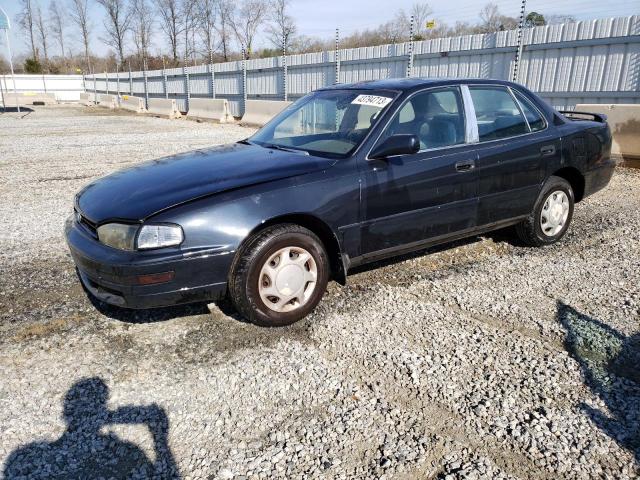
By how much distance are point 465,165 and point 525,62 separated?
8702mm

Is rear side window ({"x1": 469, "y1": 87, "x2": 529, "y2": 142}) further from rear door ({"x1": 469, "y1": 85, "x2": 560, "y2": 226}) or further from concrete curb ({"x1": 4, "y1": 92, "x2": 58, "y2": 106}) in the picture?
concrete curb ({"x1": 4, "y1": 92, "x2": 58, "y2": 106})

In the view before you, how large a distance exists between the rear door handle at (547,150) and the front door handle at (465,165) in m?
0.97

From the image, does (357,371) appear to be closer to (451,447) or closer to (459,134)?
(451,447)

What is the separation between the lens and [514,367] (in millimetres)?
2906

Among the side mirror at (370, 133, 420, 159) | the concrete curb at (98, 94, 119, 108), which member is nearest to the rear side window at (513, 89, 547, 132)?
the side mirror at (370, 133, 420, 159)

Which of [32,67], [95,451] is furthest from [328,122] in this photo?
[32,67]

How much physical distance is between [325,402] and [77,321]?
193 centimetres

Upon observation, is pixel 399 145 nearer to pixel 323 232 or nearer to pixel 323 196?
pixel 323 196

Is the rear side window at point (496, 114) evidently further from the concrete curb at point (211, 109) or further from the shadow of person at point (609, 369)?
the concrete curb at point (211, 109)

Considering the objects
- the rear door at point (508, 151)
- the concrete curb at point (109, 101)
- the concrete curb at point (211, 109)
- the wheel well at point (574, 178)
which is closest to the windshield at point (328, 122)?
the rear door at point (508, 151)

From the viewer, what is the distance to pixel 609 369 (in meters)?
2.88

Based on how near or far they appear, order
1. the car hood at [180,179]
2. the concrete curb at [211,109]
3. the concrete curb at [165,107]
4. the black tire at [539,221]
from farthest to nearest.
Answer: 1. the concrete curb at [165,107]
2. the concrete curb at [211,109]
3. the black tire at [539,221]
4. the car hood at [180,179]

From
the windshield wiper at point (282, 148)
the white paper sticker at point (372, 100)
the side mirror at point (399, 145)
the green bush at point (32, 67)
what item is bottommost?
the windshield wiper at point (282, 148)

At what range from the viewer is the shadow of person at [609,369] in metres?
2.40
